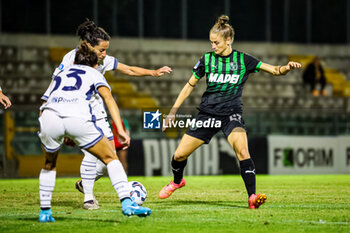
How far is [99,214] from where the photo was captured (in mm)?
6547

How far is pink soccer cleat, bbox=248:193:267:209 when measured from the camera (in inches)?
270

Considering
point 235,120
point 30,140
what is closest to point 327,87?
point 30,140

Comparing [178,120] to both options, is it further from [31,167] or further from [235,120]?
[235,120]

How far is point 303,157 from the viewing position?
49.3 ft

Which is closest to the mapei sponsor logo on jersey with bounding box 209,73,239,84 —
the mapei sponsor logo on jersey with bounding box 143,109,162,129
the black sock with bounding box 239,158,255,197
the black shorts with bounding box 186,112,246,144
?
the black shorts with bounding box 186,112,246,144

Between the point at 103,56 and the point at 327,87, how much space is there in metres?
15.5

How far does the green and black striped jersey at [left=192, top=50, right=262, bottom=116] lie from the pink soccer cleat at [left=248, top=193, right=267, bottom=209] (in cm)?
100

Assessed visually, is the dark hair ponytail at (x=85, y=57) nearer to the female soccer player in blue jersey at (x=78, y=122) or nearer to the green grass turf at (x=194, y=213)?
the female soccer player in blue jersey at (x=78, y=122)

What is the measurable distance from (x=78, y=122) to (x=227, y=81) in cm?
228

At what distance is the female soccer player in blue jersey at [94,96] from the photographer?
6.81m

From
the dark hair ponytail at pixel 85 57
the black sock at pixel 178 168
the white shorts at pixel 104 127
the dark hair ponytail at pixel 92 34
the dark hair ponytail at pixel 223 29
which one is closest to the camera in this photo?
the dark hair ponytail at pixel 85 57

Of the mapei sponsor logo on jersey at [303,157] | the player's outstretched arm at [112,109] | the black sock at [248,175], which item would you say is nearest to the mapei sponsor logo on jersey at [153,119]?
the black sock at [248,175]

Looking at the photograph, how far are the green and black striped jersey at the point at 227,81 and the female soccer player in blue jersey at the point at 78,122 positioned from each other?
6.06ft

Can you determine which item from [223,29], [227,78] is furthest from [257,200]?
[223,29]
